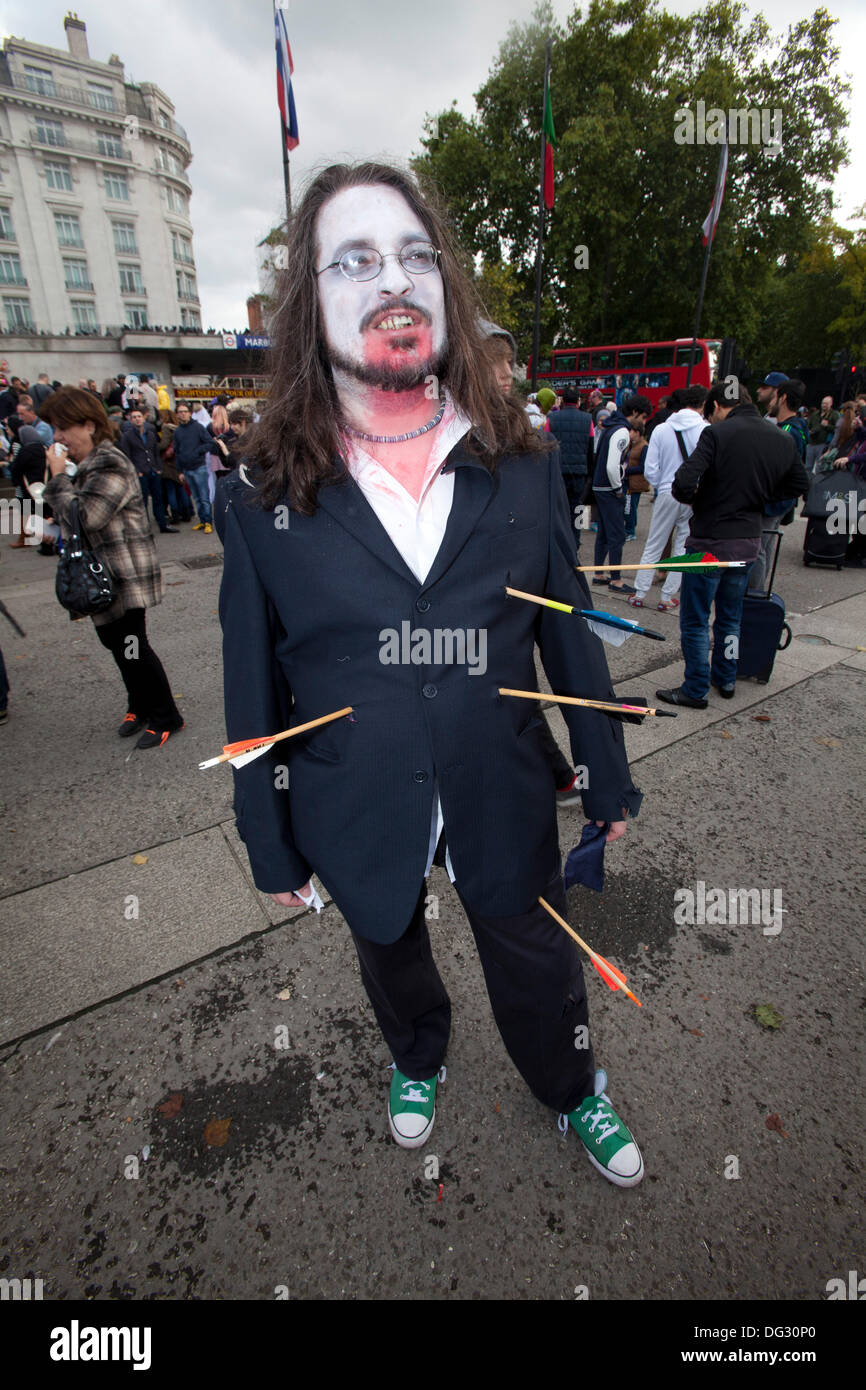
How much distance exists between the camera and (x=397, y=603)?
4.54ft

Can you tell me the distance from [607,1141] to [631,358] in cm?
2522

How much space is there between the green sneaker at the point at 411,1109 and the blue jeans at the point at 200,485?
9.59m

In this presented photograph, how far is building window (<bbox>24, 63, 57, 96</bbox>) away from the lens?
4172 cm

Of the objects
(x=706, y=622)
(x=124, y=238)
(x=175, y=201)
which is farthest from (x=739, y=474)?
(x=175, y=201)

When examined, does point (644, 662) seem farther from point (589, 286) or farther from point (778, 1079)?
point (589, 286)

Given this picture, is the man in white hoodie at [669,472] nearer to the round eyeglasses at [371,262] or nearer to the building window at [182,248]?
the round eyeglasses at [371,262]

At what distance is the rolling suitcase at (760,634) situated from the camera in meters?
4.55

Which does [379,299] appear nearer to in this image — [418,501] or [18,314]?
[418,501]

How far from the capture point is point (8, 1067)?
2176 millimetres

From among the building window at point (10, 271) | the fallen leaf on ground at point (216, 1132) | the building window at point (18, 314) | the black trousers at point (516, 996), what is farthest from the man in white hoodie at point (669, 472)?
the building window at point (10, 271)

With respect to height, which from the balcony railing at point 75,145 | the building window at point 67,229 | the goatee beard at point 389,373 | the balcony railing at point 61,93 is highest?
the balcony railing at point 61,93

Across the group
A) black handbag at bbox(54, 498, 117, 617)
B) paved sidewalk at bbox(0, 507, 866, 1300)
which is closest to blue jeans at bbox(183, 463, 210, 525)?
black handbag at bbox(54, 498, 117, 617)

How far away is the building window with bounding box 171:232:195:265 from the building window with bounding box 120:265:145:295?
3545mm

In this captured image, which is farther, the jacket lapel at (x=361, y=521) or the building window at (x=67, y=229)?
the building window at (x=67, y=229)
